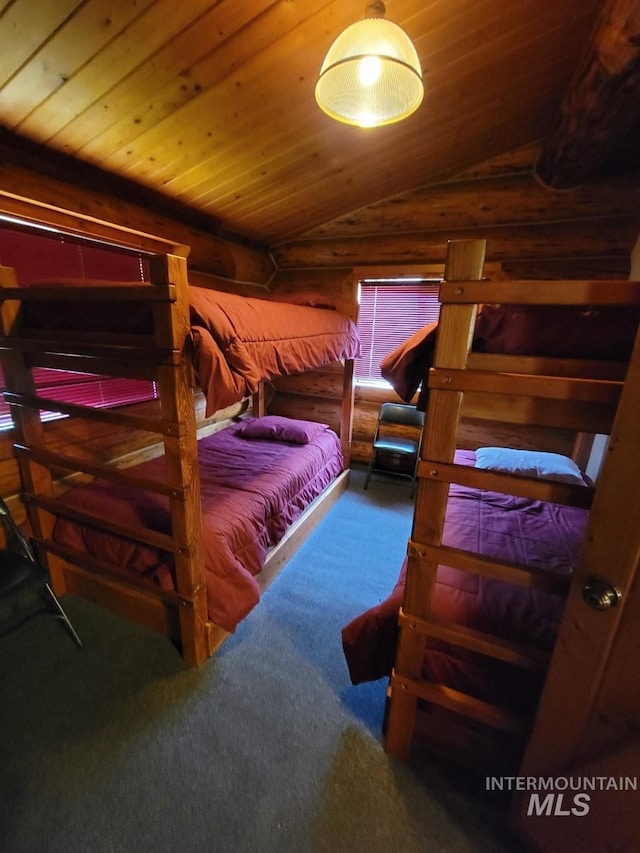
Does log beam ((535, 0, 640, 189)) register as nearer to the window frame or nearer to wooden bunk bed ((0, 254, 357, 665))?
the window frame

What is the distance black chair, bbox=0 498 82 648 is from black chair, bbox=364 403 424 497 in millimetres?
2569

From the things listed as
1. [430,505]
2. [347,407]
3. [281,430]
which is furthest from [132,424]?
[347,407]

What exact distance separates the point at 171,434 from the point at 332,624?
4.49ft

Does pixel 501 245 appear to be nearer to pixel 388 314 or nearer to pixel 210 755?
pixel 388 314

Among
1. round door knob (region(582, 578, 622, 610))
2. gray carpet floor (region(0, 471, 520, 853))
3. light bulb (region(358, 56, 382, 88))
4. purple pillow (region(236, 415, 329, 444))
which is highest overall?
light bulb (region(358, 56, 382, 88))

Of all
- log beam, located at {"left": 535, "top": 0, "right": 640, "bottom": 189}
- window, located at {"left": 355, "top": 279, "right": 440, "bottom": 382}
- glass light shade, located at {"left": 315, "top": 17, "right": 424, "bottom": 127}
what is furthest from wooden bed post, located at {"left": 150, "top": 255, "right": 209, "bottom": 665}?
window, located at {"left": 355, "top": 279, "right": 440, "bottom": 382}

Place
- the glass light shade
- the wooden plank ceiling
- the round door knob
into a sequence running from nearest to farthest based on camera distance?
1. the round door knob
2. the glass light shade
3. the wooden plank ceiling

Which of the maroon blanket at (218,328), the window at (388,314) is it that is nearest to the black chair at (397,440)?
the window at (388,314)

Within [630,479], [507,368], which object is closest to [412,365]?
[507,368]

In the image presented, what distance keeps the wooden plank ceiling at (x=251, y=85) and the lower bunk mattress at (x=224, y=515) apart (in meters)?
1.75

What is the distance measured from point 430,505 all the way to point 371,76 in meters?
1.50

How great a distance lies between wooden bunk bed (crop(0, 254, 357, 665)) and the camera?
4.34 ft

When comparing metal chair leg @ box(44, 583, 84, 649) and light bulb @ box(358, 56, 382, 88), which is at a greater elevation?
light bulb @ box(358, 56, 382, 88)

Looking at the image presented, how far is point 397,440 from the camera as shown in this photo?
370cm
